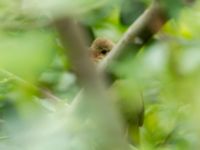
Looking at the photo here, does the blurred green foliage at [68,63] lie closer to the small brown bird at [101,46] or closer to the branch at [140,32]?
the branch at [140,32]

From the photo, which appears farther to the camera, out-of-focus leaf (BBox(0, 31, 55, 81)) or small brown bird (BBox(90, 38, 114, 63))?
small brown bird (BBox(90, 38, 114, 63))

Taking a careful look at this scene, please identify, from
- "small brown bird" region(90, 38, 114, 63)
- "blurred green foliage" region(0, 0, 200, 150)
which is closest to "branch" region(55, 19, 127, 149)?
"blurred green foliage" region(0, 0, 200, 150)

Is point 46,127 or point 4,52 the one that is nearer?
point 4,52

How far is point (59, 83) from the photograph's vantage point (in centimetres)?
142

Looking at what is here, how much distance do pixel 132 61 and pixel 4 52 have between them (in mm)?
220

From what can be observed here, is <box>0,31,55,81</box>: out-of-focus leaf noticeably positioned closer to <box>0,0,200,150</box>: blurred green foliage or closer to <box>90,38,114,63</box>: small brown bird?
<box>0,0,200,150</box>: blurred green foliage

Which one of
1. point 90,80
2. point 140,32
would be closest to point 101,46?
point 140,32

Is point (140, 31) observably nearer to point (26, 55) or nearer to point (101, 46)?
point (26, 55)

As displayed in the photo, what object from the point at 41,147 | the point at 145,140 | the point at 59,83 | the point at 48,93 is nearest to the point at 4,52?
the point at 41,147

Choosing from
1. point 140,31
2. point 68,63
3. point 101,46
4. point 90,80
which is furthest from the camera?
point 101,46

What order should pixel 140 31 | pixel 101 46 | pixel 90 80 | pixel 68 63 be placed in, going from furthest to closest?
pixel 101 46, pixel 140 31, pixel 68 63, pixel 90 80

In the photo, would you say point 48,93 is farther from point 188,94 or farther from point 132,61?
point 188,94

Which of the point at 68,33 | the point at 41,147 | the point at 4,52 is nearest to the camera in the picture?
the point at 68,33

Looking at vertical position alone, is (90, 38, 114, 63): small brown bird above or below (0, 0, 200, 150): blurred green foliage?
above
